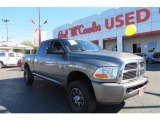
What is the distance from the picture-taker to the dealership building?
26641 millimetres

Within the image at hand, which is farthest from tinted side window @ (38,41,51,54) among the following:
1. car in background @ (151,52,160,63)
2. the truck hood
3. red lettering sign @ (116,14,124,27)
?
red lettering sign @ (116,14,124,27)

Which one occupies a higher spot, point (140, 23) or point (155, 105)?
point (140, 23)

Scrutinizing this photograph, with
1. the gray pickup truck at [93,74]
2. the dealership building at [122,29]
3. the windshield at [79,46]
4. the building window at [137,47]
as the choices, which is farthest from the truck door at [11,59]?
the building window at [137,47]

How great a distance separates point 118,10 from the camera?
3036 centimetres

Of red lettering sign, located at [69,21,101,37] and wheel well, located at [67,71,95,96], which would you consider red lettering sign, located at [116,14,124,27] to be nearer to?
red lettering sign, located at [69,21,101,37]

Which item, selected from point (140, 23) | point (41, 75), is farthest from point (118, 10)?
point (41, 75)

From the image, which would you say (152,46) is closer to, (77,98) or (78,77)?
(78,77)

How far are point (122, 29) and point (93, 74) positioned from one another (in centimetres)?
2588

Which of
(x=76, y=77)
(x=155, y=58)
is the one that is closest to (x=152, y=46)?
(x=155, y=58)

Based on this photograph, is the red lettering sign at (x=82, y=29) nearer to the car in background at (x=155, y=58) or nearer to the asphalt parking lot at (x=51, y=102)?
the car in background at (x=155, y=58)

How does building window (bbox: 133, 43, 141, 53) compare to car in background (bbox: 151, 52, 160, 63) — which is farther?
building window (bbox: 133, 43, 141, 53)

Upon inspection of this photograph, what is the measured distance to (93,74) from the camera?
4.93 meters
